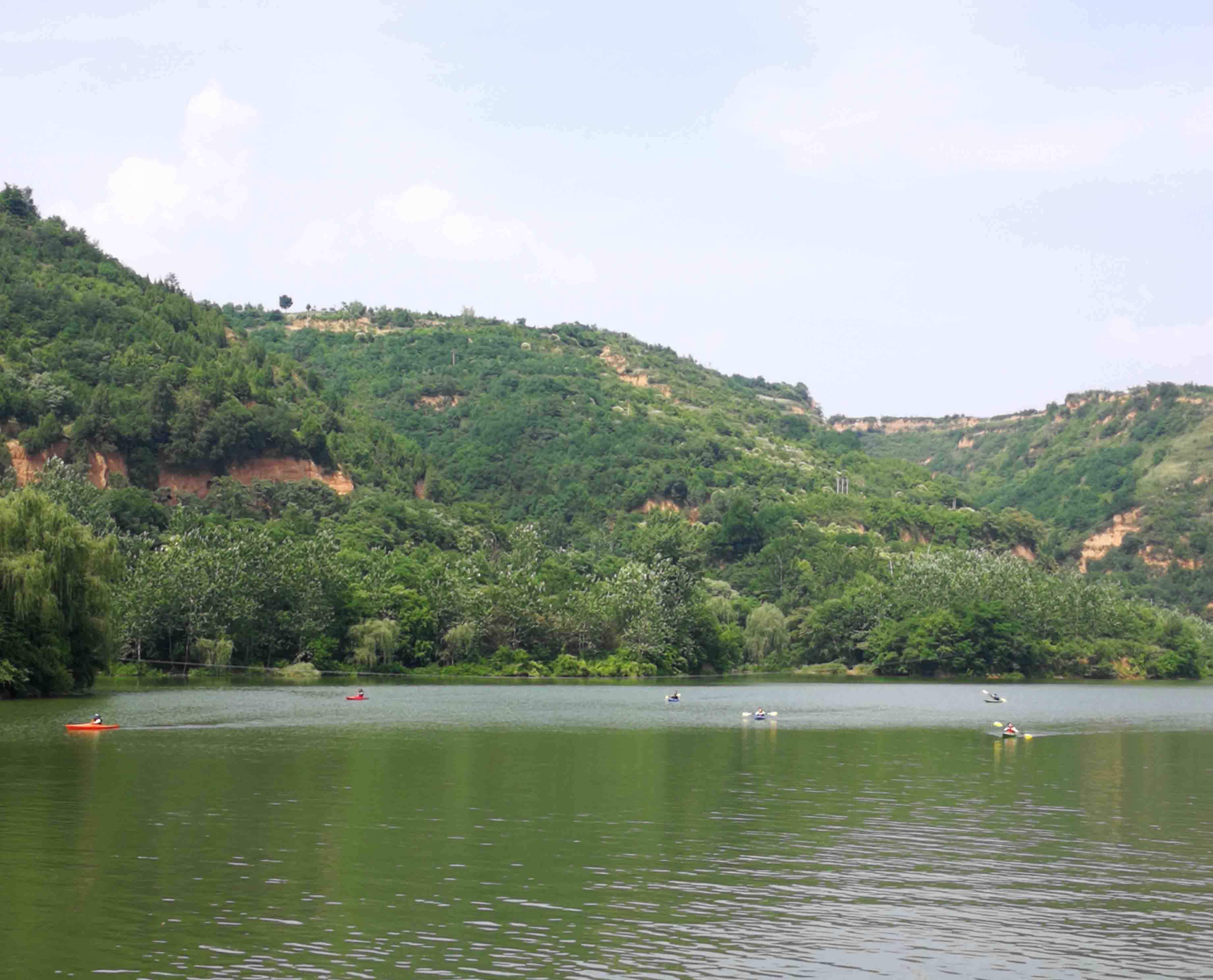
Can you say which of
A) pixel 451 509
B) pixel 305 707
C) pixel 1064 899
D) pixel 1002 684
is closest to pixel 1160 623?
pixel 1002 684

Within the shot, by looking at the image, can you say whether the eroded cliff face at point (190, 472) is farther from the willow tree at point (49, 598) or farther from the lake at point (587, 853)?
the lake at point (587, 853)

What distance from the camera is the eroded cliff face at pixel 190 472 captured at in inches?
5413

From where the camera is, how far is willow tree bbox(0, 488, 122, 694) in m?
65.7

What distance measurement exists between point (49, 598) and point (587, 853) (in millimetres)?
42961

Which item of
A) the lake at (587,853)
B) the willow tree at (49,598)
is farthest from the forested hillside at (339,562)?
the lake at (587,853)

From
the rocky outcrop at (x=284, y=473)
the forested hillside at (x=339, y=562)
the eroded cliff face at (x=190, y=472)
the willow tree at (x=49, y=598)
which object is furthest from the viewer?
the rocky outcrop at (x=284, y=473)

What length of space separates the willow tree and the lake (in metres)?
4.11

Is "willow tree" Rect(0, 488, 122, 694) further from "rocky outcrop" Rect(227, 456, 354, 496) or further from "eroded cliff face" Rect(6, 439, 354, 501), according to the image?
"rocky outcrop" Rect(227, 456, 354, 496)

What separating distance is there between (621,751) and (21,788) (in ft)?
75.8

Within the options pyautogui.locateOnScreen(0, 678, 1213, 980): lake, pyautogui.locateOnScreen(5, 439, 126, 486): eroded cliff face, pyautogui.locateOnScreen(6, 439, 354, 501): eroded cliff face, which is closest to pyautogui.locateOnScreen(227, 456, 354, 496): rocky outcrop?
pyautogui.locateOnScreen(6, 439, 354, 501): eroded cliff face

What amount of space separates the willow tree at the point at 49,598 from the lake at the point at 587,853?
13.5 ft

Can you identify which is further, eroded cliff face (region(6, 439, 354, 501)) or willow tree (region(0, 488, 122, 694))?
eroded cliff face (region(6, 439, 354, 501))

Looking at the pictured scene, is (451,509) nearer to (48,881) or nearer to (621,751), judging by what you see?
(621,751)

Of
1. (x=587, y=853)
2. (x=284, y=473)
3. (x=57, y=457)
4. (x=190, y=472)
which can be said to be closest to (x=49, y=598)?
(x=587, y=853)
